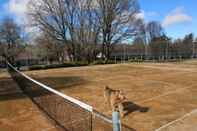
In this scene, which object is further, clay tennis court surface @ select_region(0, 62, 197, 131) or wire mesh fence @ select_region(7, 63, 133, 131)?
clay tennis court surface @ select_region(0, 62, 197, 131)

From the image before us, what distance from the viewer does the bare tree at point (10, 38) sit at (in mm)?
42656

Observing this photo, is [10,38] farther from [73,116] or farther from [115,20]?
[73,116]

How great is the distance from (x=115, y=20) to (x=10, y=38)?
884 inches

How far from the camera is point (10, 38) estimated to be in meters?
44.7

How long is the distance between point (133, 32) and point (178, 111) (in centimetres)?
2937

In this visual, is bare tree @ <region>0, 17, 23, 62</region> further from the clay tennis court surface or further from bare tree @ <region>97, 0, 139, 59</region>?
the clay tennis court surface

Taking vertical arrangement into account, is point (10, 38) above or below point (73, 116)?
above

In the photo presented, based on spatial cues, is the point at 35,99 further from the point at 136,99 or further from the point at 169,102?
the point at 169,102

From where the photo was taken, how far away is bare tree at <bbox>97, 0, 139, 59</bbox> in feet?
109

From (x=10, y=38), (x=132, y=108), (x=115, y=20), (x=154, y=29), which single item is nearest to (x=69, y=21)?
(x=115, y=20)

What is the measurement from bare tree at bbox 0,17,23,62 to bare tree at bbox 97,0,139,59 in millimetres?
18789

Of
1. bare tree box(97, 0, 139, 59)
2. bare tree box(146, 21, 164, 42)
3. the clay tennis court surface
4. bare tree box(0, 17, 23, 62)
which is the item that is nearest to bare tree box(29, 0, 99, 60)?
bare tree box(97, 0, 139, 59)

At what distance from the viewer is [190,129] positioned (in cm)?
517


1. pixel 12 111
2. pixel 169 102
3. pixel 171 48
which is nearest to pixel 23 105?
pixel 12 111
